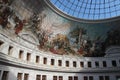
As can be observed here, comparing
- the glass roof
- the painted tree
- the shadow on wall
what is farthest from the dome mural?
the shadow on wall

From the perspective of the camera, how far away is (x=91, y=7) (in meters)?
39.9

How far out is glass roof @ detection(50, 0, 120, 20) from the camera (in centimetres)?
3830

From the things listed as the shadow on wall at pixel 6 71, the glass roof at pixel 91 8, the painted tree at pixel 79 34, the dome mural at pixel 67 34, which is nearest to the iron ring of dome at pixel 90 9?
the glass roof at pixel 91 8

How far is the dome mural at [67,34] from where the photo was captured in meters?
31.7

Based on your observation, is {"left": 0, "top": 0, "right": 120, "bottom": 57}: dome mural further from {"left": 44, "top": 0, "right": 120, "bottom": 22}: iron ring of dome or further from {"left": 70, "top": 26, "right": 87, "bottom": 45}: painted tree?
{"left": 44, "top": 0, "right": 120, "bottom": 22}: iron ring of dome

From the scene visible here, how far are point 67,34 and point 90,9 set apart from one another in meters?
10.4

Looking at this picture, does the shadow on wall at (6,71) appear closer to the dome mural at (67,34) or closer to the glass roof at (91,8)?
the dome mural at (67,34)

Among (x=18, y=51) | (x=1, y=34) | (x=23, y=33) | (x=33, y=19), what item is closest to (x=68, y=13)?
(x=33, y=19)

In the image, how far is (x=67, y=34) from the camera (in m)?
38.5

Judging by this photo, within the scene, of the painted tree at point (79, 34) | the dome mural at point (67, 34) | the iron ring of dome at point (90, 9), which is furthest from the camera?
the painted tree at point (79, 34)

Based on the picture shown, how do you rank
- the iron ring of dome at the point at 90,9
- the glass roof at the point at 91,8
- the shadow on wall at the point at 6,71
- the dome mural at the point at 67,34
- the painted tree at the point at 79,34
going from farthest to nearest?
the painted tree at the point at 79,34, the glass roof at the point at 91,8, the iron ring of dome at the point at 90,9, the dome mural at the point at 67,34, the shadow on wall at the point at 6,71

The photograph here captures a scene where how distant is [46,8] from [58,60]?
14039 mm

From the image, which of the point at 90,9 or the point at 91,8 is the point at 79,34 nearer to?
the point at 90,9

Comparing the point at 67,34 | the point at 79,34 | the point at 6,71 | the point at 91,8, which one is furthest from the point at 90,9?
the point at 6,71
